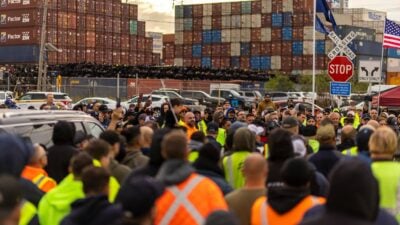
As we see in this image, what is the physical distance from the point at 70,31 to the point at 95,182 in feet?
209

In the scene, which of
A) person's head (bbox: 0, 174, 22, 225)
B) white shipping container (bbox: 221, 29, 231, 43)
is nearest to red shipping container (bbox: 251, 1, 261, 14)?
white shipping container (bbox: 221, 29, 231, 43)

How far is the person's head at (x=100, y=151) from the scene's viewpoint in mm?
6148

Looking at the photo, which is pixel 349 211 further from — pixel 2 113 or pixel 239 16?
pixel 239 16

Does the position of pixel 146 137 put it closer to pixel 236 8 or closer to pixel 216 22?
pixel 236 8

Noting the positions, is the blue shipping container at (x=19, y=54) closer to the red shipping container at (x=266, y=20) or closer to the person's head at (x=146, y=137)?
the red shipping container at (x=266, y=20)

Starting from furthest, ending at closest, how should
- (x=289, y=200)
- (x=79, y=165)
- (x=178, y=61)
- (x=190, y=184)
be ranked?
(x=178, y=61), (x=79, y=165), (x=190, y=184), (x=289, y=200)

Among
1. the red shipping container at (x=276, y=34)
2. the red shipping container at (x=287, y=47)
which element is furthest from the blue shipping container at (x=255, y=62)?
the red shipping container at (x=287, y=47)

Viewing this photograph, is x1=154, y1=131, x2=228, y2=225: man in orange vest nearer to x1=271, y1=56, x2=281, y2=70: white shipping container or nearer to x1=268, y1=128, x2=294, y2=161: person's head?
x1=268, y1=128, x2=294, y2=161: person's head

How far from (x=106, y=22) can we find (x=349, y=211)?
2722 inches

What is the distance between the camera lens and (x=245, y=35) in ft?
266

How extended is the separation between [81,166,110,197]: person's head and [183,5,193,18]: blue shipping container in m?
82.6

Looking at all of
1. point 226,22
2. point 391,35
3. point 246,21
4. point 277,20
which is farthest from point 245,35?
point 391,35

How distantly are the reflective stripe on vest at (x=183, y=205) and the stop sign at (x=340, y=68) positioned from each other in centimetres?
1418

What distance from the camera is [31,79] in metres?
55.2
